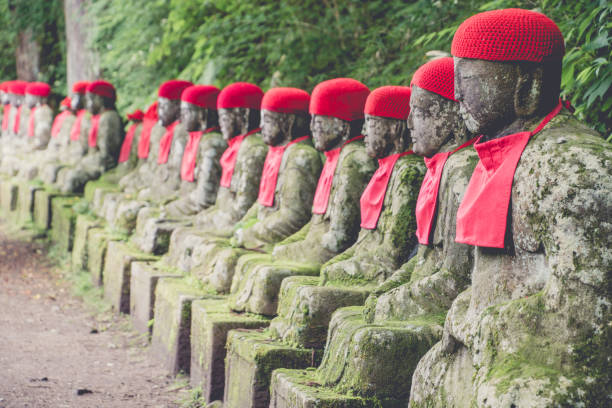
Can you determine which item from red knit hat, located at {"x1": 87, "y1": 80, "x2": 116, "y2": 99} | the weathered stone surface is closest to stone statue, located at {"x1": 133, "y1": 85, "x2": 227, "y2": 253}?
red knit hat, located at {"x1": 87, "y1": 80, "x2": 116, "y2": 99}

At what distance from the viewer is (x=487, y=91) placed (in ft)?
9.10

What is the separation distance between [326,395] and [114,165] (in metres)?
7.72

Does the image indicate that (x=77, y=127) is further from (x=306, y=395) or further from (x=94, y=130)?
(x=306, y=395)

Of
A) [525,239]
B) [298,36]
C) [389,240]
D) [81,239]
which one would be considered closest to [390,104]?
[389,240]

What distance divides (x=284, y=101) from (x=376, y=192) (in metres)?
1.56

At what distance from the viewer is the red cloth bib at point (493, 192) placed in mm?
2621

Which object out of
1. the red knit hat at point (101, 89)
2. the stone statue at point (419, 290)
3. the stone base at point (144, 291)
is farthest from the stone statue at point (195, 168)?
the stone statue at point (419, 290)

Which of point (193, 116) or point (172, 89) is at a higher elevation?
point (172, 89)

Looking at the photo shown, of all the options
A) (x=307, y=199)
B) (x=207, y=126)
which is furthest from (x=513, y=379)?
(x=207, y=126)

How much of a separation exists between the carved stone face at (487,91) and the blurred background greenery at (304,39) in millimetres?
1371

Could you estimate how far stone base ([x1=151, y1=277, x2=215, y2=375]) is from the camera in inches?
221

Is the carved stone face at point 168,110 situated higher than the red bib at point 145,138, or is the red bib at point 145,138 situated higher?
the carved stone face at point 168,110

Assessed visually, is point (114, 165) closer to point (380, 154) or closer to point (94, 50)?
point (94, 50)

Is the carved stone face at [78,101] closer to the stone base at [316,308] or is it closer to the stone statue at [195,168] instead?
the stone statue at [195,168]
